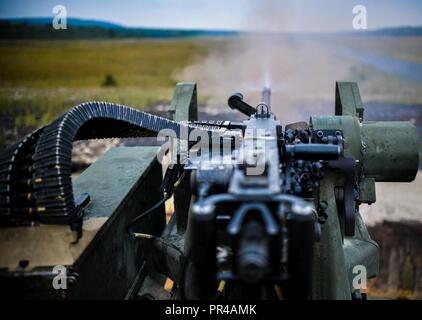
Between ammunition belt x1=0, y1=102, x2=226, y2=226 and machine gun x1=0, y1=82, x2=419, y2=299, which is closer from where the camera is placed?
machine gun x1=0, y1=82, x2=419, y2=299

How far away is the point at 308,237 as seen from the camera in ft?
5.44

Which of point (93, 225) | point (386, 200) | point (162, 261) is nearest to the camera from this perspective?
point (93, 225)

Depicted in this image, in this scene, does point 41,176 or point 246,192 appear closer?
point 246,192

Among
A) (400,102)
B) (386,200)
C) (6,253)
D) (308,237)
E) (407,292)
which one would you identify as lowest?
(407,292)

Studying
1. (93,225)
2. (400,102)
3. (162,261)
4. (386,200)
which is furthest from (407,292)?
(400,102)

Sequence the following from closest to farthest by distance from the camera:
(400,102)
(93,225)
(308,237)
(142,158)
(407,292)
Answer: (308,237), (93,225), (142,158), (407,292), (400,102)

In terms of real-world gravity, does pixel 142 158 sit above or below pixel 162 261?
above

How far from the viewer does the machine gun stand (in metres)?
1.63

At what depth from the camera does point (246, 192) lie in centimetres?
162

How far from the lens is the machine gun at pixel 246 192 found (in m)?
1.63

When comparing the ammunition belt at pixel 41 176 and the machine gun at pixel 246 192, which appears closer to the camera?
the machine gun at pixel 246 192
